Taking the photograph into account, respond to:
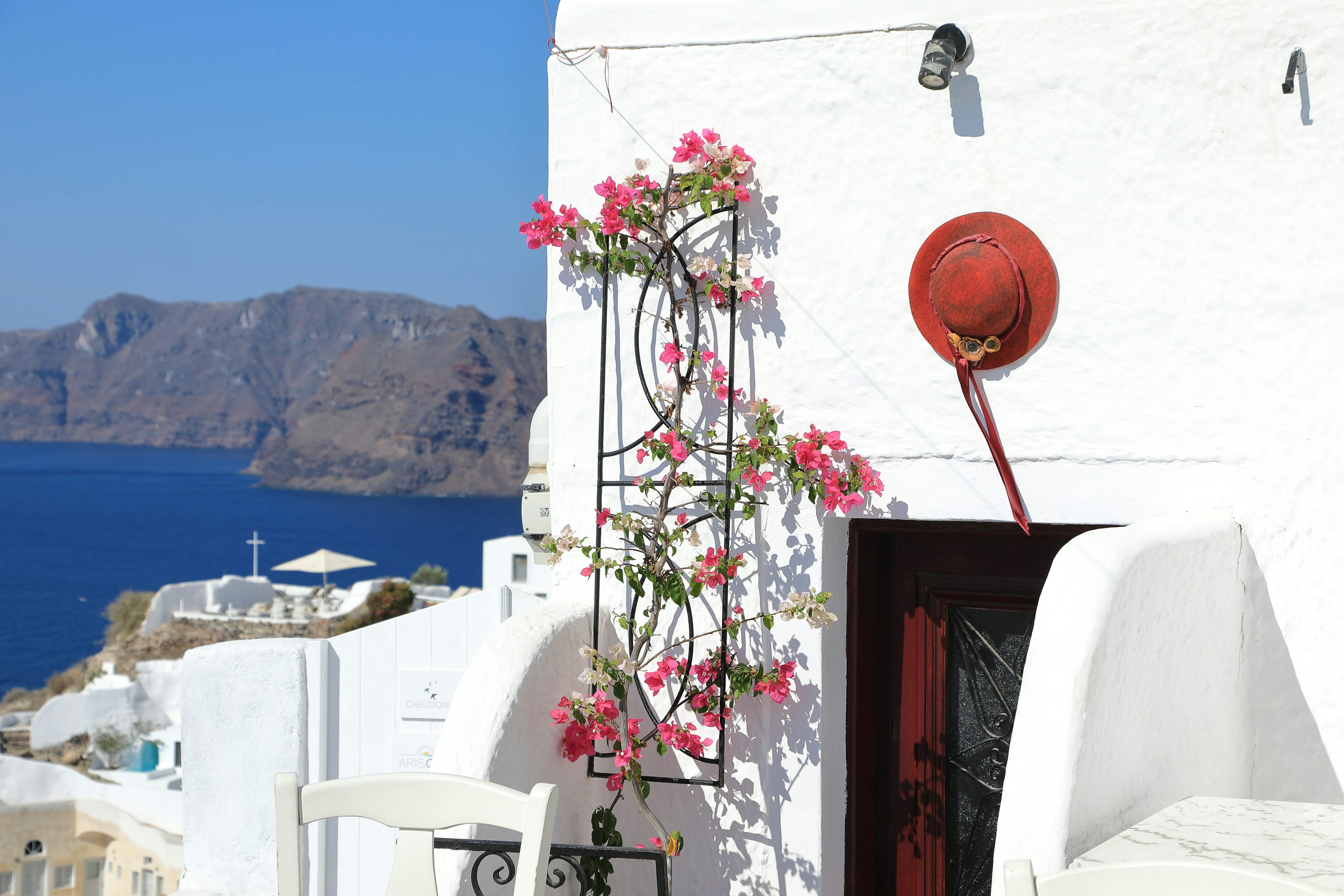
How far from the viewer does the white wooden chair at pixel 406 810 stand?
95.7 inches

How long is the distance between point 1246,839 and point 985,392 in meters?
1.55

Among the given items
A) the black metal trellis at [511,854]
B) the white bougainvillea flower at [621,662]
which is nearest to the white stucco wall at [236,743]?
the white bougainvillea flower at [621,662]

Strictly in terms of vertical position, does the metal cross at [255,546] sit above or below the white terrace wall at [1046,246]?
below

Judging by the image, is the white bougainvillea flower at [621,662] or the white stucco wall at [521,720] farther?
the white bougainvillea flower at [621,662]

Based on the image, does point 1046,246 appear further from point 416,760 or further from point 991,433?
point 416,760

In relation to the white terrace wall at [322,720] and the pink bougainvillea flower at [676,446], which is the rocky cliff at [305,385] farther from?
the pink bougainvillea flower at [676,446]

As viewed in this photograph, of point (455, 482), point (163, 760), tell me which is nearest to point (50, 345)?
point (455, 482)

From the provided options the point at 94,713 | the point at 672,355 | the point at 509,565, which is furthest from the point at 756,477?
the point at 94,713

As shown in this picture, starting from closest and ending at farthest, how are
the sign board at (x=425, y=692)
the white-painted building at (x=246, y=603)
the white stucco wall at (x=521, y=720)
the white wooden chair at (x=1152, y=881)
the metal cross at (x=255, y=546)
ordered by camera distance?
the white wooden chair at (x=1152, y=881) → the white stucco wall at (x=521, y=720) → the sign board at (x=425, y=692) → the white-painted building at (x=246, y=603) → the metal cross at (x=255, y=546)

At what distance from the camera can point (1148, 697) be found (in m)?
2.86

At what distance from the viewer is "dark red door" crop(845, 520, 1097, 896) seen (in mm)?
3922

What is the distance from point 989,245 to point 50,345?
136890mm

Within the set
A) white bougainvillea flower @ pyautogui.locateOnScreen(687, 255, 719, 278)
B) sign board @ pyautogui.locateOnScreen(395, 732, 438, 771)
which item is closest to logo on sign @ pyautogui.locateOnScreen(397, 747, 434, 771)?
sign board @ pyautogui.locateOnScreen(395, 732, 438, 771)

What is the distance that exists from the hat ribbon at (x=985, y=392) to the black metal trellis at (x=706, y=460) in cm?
69
